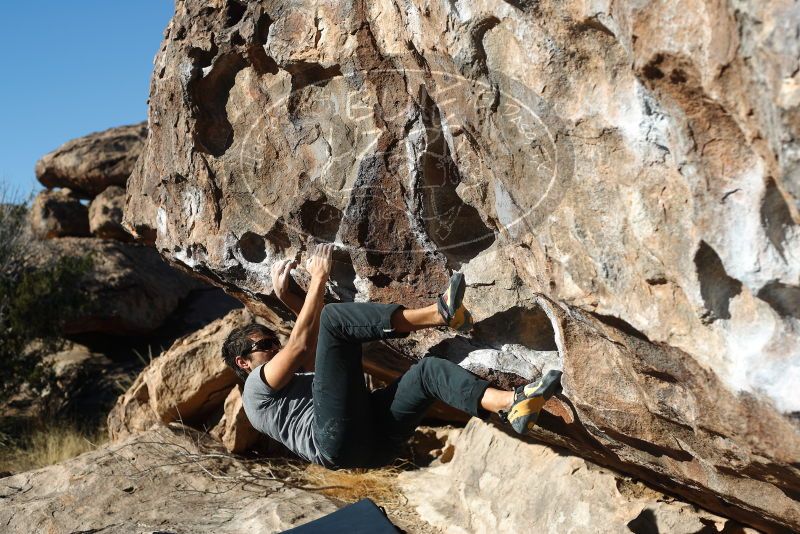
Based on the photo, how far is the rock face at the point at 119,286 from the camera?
8.38 m

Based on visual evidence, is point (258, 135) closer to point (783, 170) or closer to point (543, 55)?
point (543, 55)

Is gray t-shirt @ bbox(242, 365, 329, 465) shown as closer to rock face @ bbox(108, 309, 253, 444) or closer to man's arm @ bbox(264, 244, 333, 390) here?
man's arm @ bbox(264, 244, 333, 390)

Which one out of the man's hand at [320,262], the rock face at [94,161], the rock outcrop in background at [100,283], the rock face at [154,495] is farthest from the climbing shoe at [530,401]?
the rock face at [94,161]

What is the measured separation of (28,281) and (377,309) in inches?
236

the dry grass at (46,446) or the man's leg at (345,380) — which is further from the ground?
the man's leg at (345,380)

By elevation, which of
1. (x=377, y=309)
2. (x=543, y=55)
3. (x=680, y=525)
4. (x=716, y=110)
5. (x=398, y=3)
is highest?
(x=398, y=3)

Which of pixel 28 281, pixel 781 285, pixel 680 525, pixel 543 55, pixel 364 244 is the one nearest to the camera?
pixel 781 285

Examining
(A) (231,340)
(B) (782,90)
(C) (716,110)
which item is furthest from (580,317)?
(A) (231,340)

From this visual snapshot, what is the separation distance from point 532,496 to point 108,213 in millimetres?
6348

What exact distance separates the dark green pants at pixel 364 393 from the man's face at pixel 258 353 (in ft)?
1.69

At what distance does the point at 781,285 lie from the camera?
214 cm

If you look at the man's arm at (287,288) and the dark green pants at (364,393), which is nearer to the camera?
the dark green pants at (364,393)

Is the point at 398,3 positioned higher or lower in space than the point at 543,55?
higher

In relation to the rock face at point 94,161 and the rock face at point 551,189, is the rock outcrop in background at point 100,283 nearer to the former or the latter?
the rock face at point 94,161
